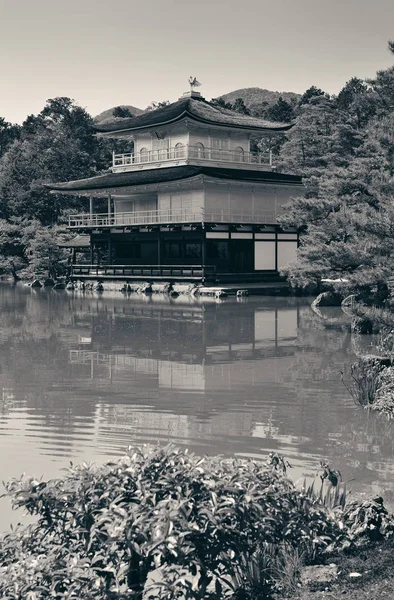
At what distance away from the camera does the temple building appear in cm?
4216

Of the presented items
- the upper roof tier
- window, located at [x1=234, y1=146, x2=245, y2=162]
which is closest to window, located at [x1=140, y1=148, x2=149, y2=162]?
the upper roof tier

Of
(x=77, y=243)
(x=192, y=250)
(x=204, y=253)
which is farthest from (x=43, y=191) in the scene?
(x=204, y=253)

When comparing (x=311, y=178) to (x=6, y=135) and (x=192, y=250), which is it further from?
(x=6, y=135)

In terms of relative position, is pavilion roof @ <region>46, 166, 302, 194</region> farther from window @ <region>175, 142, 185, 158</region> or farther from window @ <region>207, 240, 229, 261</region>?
window @ <region>207, 240, 229, 261</region>

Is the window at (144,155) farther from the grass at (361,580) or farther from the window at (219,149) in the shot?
the grass at (361,580)

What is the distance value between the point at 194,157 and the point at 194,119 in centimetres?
232

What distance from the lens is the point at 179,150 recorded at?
4569 cm

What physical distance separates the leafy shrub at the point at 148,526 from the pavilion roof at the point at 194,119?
4001 cm

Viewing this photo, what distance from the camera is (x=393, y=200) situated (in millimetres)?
16406

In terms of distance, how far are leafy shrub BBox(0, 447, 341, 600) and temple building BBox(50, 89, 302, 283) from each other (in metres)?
35.0

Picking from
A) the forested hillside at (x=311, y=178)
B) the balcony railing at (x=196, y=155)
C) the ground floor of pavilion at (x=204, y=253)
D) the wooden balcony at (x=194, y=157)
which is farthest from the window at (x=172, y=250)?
the forested hillside at (x=311, y=178)

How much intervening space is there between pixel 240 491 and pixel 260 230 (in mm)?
39218

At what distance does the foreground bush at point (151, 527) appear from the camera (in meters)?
4.27

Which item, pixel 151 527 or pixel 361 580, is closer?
pixel 151 527
